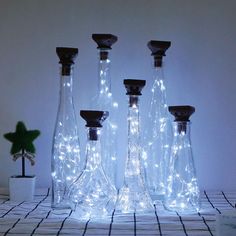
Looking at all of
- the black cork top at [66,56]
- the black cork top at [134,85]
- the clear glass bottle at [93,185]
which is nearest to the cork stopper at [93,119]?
the clear glass bottle at [93,185]

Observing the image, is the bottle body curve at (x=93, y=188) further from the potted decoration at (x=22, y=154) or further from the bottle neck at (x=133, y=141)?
the potted decoration at (x=22, y=154)

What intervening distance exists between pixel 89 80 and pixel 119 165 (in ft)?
1.04

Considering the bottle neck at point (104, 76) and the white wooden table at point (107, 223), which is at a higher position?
the bottle neck at point (104, 76)

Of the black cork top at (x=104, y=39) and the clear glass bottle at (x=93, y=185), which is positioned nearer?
the clear glass bottle at (x=93, y=185)

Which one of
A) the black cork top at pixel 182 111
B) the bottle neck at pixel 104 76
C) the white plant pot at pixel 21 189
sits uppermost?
the bottle neck at pixel 104 76

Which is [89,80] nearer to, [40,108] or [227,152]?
[40,108]

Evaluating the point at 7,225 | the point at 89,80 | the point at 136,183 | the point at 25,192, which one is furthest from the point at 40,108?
the point at 7,225

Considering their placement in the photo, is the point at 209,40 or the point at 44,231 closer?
the point at 44,231

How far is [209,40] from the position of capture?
1.70 metres

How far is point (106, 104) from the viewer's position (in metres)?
1.52

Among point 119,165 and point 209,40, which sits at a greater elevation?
point 209,40

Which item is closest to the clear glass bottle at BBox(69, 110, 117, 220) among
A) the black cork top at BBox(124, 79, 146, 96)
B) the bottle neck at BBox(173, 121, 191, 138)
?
the black cork top at BBox(124, 79, 146, 96)

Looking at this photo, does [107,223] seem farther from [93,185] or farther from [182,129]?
[182,129]

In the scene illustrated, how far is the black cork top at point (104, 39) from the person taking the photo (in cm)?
147
